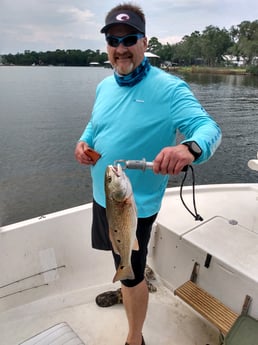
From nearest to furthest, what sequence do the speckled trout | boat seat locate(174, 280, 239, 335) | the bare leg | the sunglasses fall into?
the speckled trout → the sunglasses → the bare leg → boat seat locate(174, 280, 239, 335)

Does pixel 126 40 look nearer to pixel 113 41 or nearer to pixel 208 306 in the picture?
pixel 113 41

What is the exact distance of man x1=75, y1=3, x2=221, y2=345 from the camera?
1.56m

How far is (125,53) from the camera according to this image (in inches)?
66.1

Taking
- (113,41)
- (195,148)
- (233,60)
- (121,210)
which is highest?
(113,41)

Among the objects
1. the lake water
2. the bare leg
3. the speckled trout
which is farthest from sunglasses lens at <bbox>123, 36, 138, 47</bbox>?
the lake water

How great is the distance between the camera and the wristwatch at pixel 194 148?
132 centimetres

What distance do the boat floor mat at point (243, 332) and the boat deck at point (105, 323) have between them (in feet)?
1.39

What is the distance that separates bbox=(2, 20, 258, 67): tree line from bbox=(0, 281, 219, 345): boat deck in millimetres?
71864

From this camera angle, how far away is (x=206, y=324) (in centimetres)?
239

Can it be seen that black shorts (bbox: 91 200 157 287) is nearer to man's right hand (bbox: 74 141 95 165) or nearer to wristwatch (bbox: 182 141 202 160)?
man's right hand (bbox: 74 141 95 165)

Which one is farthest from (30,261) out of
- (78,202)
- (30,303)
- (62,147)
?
(62,147)

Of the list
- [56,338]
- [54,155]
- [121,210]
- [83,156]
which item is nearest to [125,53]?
[83,156]

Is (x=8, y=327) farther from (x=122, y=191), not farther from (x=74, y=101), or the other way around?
(x=74, y=101)

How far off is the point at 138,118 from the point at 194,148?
1.35 ft
